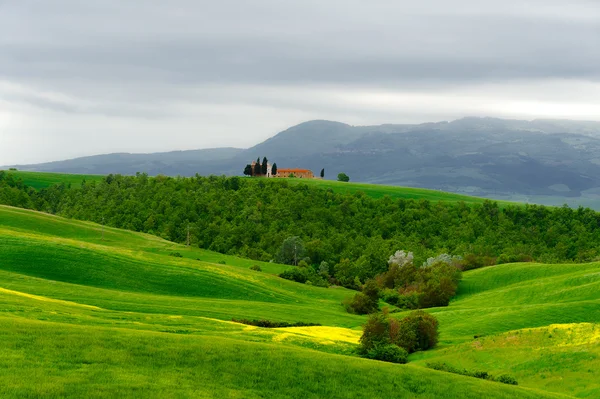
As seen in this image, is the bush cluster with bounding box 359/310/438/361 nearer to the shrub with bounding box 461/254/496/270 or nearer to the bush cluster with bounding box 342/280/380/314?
the bush cluster with bounding box 342/280/380/314

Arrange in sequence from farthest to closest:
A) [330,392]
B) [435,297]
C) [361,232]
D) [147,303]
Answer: [361,232] → [435,297] → [147,303] → [330,392]

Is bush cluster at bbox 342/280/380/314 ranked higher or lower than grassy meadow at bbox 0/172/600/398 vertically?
lower

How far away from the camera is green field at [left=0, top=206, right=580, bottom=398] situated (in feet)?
87.5

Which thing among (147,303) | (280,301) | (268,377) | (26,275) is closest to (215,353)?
(268,377)

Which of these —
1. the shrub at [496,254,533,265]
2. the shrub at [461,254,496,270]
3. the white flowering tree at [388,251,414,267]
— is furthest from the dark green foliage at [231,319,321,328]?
the shrub at [496,254,533,265]

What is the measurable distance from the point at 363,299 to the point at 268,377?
56.9 metres

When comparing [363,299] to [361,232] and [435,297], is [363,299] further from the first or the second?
[361,232]

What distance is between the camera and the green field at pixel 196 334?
26.7 metres

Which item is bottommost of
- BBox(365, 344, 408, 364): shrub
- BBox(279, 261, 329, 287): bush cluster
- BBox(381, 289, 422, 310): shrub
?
BBox(381, 289, 422, 310): shrub

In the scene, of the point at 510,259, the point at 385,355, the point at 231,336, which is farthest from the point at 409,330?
the point at 510,259

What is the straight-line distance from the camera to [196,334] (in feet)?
128

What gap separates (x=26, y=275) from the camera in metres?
70.3

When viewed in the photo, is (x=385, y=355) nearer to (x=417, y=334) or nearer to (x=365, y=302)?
(x=417, y=334)

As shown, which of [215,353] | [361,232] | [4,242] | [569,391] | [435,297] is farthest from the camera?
[361,232]
